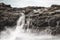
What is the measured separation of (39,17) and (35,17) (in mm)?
745

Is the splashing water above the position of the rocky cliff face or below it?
below

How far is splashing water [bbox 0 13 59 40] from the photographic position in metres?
24.2

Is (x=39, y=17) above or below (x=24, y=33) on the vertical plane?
above

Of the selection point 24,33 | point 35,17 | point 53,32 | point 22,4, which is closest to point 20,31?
point 24,33

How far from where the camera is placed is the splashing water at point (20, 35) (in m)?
24.2

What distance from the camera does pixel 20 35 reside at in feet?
83.3

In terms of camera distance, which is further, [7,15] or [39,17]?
[7,15]

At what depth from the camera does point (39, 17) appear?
1007 inches

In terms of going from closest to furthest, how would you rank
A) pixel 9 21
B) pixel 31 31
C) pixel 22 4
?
pixel 31 31, pixel 9 21, pixel 22 4

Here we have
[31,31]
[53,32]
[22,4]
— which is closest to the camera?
[53,32]

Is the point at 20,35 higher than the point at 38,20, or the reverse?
the point at 38,20

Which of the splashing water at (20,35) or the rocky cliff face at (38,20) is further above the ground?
the rocky cliff face at (38,20)

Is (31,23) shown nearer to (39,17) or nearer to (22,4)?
(39,17)

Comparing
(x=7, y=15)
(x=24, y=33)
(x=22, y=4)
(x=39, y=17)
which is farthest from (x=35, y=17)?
(x=22, y=4)
